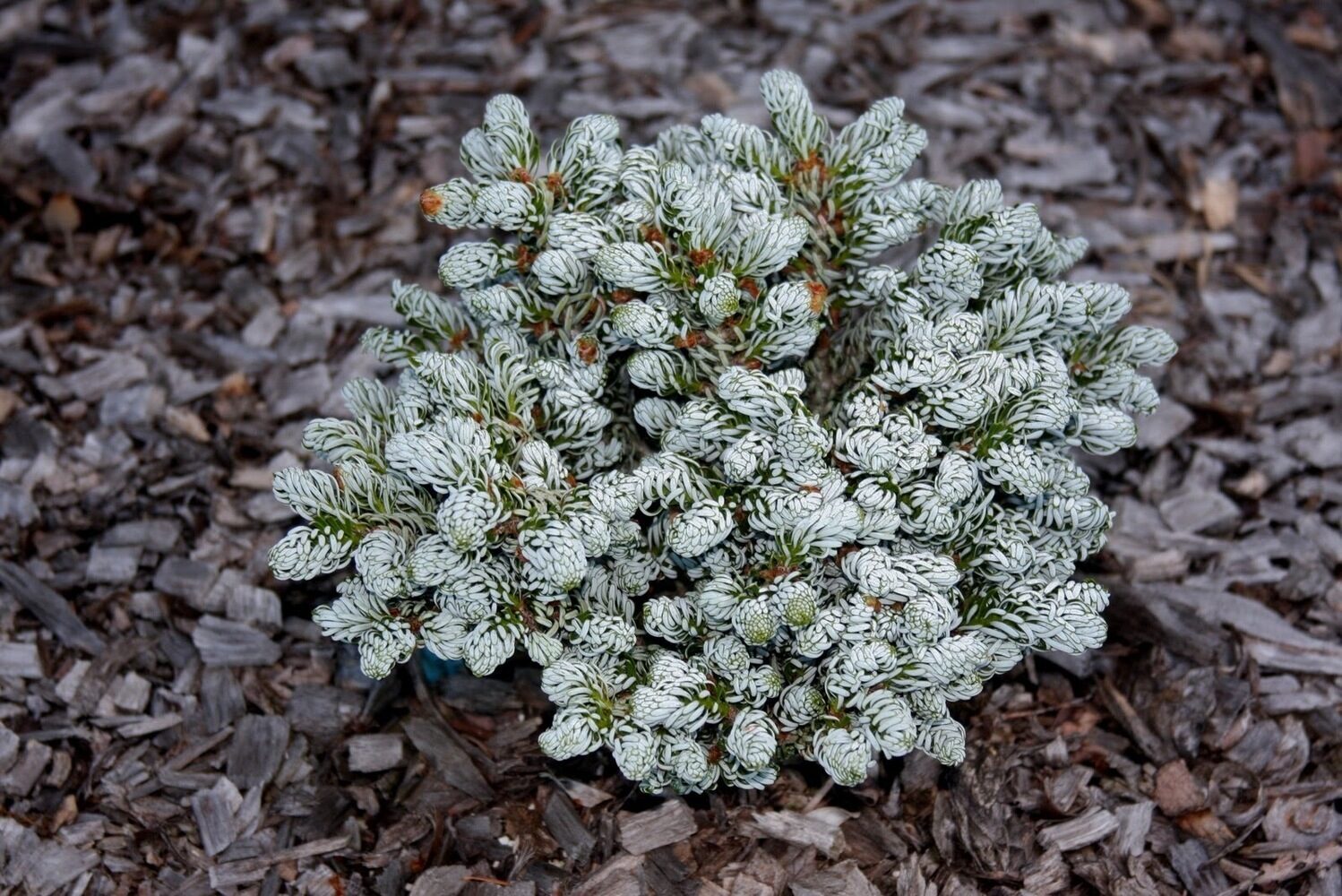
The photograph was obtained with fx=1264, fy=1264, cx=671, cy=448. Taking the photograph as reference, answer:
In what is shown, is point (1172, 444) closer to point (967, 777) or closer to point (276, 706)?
point (967, 777)

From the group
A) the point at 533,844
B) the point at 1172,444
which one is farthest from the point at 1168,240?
the point at 533,844

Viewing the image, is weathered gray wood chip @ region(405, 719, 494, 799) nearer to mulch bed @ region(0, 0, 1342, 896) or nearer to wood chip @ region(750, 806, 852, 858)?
mulch bed @ region(0, 0, 1342, 896)

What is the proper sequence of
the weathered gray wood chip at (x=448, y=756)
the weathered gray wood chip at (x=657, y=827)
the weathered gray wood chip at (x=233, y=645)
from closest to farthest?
1. the weathered gray wood chip at (x=657, y=827)
2. the weathered gray wood chip at (x=448, y=756)
3. the weathered gray wood chip at (x=233, y=645)

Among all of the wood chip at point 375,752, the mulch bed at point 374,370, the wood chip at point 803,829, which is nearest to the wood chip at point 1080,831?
the mulch bed at point 374,370

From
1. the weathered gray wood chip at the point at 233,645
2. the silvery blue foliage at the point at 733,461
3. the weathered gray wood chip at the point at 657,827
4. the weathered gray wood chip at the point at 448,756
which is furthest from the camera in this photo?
the weathered gray wood chip at the point at 233,645

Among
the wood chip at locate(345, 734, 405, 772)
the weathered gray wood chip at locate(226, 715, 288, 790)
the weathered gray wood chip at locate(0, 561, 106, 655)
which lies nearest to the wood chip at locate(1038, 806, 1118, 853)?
the wood chip at locate(345, 734, 405, 772)

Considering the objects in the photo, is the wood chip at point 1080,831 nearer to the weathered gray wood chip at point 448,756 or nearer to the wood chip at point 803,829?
the wood chip at point 803,829
